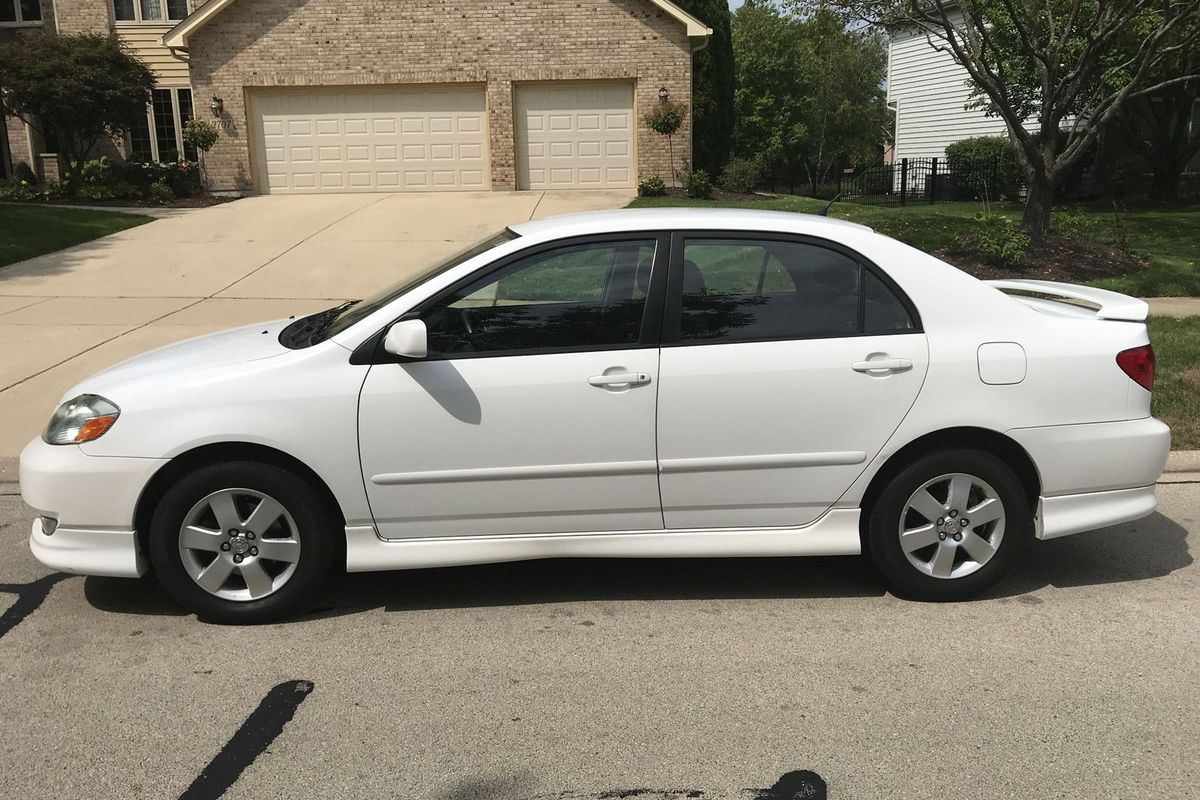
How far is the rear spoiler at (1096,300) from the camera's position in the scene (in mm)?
4566

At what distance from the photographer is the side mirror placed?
3.97 m

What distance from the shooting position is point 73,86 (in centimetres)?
2008

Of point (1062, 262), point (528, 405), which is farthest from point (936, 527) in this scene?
point (1062, 262)

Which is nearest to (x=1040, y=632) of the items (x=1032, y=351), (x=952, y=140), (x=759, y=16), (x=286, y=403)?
(x=1032, y=351)

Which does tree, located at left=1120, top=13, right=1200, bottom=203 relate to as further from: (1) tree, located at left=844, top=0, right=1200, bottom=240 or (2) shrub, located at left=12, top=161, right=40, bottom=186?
(2) shrub, located at left=12, top=161, right=40, bottom=186

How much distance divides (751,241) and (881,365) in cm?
76

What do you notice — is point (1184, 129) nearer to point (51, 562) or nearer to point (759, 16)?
point (51, 562)

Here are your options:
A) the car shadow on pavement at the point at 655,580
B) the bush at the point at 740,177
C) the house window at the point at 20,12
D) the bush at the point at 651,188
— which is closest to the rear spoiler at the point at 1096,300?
the car shadow on pavement at the point at 655,580

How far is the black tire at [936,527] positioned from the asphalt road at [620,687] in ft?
0.33

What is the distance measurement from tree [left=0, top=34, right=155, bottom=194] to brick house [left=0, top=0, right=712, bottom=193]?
3.95ft

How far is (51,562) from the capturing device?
4141 millimetres

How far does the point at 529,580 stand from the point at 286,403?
4.63ft

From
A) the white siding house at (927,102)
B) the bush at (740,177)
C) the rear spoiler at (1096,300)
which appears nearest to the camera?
the rear spoiler at (1096,300)

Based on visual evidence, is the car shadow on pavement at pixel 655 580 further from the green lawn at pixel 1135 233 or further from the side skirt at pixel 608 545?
the green lawn at pixel 1135 233
